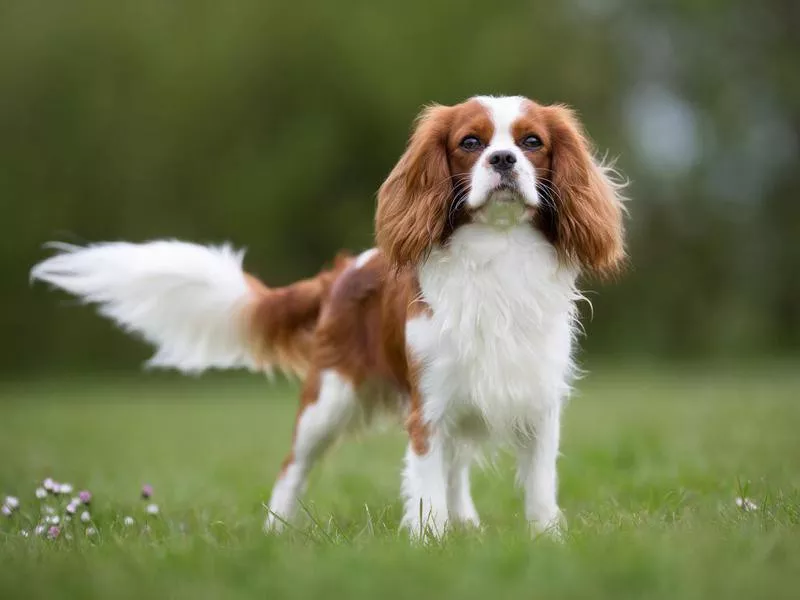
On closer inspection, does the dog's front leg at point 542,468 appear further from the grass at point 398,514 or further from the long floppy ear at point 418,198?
the long floppy ear at point 418,198

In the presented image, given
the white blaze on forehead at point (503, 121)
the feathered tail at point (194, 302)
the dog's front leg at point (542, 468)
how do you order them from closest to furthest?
the white blaze on forehead at point (503, 121) < the dog's front leg at point (542, 468) < the feathered tail at point (194, 302)

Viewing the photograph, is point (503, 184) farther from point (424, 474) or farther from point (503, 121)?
point (424, 474)

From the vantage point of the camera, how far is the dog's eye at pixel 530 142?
13.2 ft

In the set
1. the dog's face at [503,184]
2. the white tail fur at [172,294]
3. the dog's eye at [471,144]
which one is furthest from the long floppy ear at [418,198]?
the white tail fur at [172,294]

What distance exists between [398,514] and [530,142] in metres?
1.76

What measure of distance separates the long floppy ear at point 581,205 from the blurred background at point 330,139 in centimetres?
1460

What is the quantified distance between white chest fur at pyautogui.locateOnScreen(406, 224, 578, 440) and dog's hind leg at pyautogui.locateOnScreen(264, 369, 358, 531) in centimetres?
74

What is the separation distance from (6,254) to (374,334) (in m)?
15.6

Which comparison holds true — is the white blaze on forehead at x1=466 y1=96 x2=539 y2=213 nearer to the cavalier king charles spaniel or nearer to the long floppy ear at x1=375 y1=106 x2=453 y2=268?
the cavalier king charles spaniel

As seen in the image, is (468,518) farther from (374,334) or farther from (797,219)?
(797,219)

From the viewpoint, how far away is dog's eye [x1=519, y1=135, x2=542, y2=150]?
4.04m

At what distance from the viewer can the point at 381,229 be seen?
427 cm

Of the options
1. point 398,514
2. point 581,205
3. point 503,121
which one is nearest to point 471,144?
point 503,121

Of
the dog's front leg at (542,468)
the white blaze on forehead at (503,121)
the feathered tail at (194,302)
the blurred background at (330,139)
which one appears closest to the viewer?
the white blaze on forehead at (503,121)
